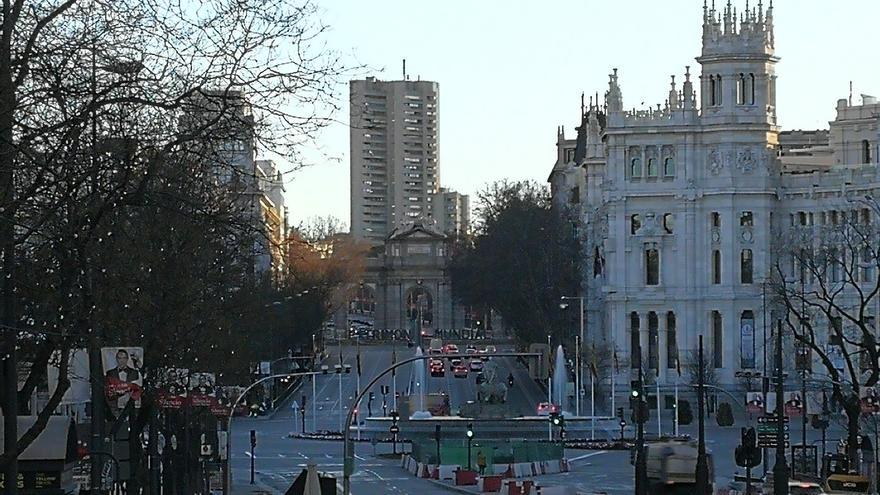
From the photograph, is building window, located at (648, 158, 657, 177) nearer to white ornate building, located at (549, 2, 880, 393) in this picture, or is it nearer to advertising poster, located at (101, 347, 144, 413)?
white ornate building, located at (549, 2, 880, 393)

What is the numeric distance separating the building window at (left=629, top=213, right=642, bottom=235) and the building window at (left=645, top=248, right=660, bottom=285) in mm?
1347

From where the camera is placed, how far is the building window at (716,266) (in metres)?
136

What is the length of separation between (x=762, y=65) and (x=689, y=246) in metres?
11.1

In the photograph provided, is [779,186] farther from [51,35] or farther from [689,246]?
[51,35]

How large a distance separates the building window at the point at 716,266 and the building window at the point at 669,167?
5.17 metres

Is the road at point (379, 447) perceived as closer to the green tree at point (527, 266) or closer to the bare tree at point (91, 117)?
the green tree at point (527, 266)

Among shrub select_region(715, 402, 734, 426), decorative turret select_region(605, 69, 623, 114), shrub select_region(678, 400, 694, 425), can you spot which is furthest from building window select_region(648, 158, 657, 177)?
shrub select_region(715, 402, 734, 426)

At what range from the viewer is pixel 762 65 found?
134 metres

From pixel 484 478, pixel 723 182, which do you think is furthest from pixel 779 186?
pixel 484 478

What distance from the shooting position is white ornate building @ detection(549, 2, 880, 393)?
134m

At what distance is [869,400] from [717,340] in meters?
78.6

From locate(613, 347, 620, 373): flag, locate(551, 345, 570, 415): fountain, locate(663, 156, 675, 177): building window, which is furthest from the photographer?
locate(663, 156, 675, 177): building window

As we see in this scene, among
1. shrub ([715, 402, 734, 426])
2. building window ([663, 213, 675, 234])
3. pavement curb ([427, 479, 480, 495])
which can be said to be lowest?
pavement curb ([427, 479, 480, 495])

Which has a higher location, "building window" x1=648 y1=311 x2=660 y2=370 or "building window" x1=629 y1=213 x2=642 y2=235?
"building window" x1=629 y1=213 x2=642 y2=235
